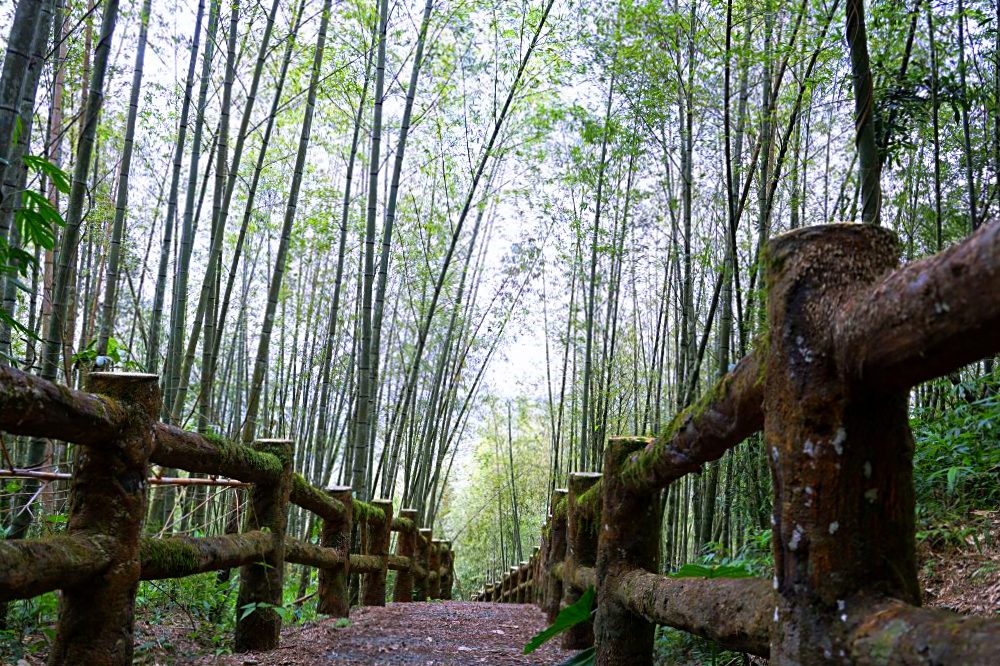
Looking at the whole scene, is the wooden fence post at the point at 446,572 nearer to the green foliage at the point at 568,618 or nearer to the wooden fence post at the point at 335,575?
the wooden fence post at the point at 335,575

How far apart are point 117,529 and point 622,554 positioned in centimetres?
137

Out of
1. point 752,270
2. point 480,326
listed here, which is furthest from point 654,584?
point 480,326

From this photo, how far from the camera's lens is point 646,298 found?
1008 centimetres

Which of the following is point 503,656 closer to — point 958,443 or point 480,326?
point 958,443

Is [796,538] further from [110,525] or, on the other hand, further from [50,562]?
[110,525]

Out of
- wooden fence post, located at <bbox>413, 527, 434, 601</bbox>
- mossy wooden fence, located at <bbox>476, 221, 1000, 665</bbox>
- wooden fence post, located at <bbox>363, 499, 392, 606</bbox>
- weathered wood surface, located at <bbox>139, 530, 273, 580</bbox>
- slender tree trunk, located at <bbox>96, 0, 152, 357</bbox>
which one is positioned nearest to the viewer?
mossy wooden fence, located at <bbox>476, 221, 1000, 665</bbox>

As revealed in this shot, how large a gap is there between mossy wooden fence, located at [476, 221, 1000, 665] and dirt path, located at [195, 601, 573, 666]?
1.94 meters

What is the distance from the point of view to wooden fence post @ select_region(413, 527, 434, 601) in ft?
29.5

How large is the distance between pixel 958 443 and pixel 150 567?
2.75m

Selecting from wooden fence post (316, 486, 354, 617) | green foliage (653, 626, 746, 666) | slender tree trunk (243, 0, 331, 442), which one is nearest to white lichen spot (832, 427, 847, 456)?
green foliage (653, 626, 746, 666)

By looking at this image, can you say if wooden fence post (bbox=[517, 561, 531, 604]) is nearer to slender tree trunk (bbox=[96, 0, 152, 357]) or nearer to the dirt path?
the dirt path

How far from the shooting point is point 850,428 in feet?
3.34

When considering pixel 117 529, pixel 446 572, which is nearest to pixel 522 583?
pixel 446 572

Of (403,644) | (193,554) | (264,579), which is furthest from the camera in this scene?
(403,644)
